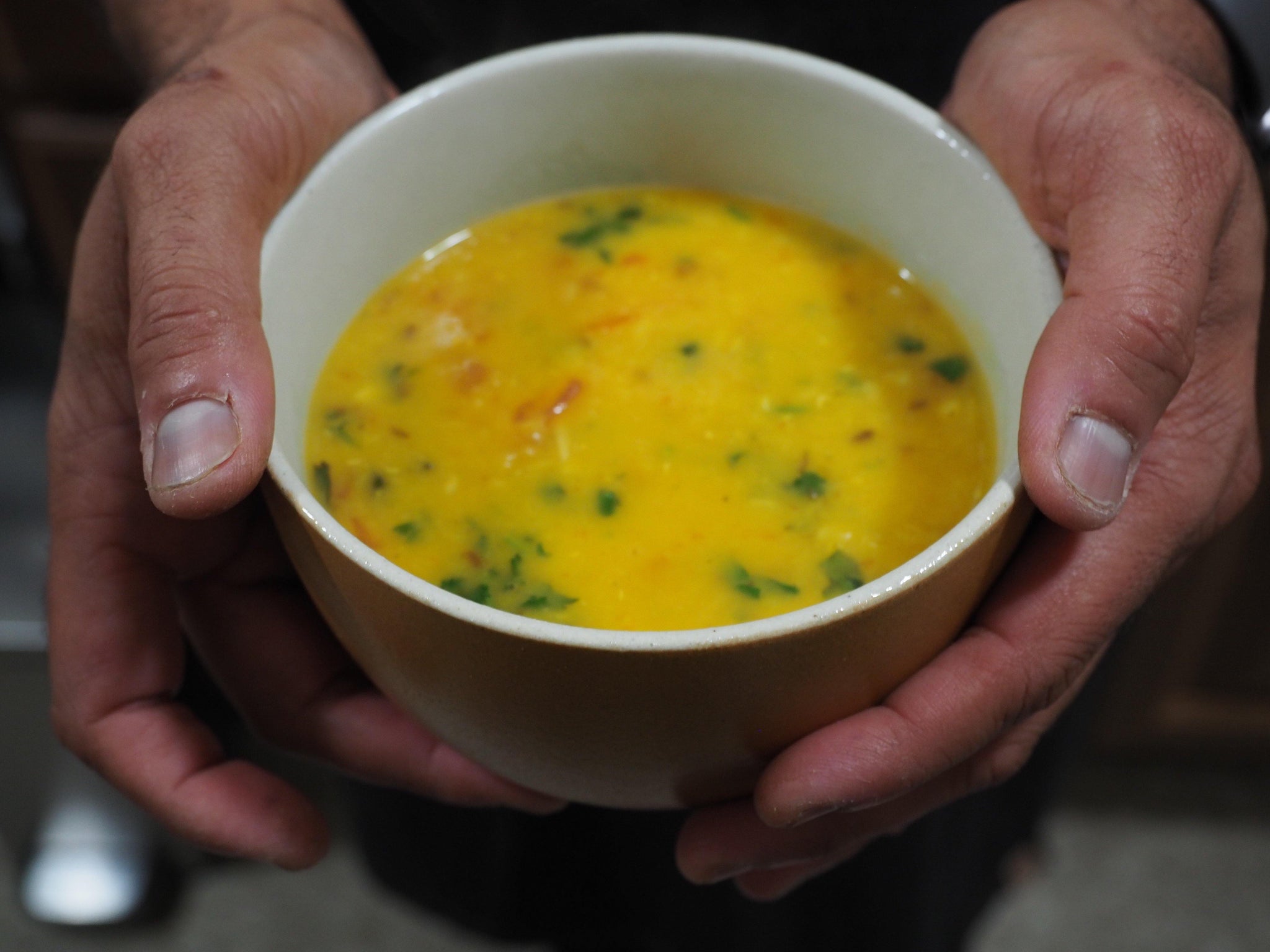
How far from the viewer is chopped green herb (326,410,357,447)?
96 cm

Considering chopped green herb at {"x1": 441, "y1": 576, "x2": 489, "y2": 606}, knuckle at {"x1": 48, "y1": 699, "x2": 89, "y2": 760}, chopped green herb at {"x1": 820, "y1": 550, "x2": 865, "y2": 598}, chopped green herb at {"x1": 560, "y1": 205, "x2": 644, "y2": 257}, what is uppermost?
chopped green herb at {"x1": 560, "y1": 205, "x2": 644, "y2": 257}

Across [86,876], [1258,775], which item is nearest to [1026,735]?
[1258,775]

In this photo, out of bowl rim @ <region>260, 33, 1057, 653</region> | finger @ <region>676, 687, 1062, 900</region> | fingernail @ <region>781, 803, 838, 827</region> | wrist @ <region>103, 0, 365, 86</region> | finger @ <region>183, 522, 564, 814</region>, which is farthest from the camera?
wrist @ <region>103, 0, 365, 86</region>

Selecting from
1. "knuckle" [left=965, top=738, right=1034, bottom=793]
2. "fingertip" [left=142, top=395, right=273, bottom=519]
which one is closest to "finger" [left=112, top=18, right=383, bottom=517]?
"fingertip" [left=142, top=395, right=273, bottom=519]

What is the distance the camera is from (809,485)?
914mm

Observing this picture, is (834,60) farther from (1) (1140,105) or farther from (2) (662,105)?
(1) (1140,105)

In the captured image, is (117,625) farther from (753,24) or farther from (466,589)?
(753,24)

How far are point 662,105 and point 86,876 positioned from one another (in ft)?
5.26

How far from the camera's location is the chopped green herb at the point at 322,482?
920 mm

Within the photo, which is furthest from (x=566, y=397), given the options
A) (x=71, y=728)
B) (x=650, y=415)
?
(x=71, y=728)

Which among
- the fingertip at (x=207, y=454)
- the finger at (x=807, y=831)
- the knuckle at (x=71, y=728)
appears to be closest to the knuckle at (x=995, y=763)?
the finger at (x=807, y=831)

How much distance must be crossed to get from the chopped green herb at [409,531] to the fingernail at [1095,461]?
0.43m

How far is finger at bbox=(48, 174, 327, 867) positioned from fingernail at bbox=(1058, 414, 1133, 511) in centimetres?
66

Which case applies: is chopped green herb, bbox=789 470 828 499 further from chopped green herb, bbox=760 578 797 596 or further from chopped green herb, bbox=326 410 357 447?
chopped green herb, bbox=326 410 357 447
